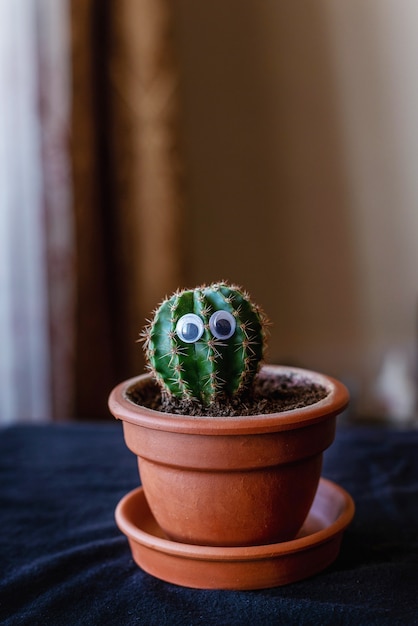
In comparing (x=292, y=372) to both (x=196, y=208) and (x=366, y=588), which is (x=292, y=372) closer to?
(x=366, y=588)

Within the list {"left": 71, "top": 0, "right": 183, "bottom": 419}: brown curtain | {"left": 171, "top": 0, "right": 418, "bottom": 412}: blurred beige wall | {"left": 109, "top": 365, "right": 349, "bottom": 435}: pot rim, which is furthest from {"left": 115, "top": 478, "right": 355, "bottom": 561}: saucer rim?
{"left": 171, "top": 0, "right": 418, "bottom": 412}: blurred beige wall

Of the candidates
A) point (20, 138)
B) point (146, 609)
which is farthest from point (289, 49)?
point (146, 609)

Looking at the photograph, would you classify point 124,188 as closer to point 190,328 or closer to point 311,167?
point 311,167

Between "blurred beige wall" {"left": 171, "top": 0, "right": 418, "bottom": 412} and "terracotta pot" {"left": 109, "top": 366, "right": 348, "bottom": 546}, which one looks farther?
"blurred beige wall" {"left": 171, "top": 0, "right": 418, "bottom": 412}

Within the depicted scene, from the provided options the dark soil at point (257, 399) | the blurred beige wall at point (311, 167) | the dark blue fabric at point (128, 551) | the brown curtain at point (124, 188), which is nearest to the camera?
the dark blue fabric at point (128, 551)

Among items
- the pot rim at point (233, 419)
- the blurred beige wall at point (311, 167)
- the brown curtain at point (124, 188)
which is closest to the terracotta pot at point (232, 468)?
the pot rim at point (233, 419)

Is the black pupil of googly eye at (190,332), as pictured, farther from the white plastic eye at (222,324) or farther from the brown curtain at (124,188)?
the brown curtain at (124,188)

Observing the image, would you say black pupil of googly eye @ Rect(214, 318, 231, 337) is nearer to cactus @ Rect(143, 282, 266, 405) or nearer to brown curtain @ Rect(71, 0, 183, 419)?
cactus @ Rect(143, 282, 266, 405)
